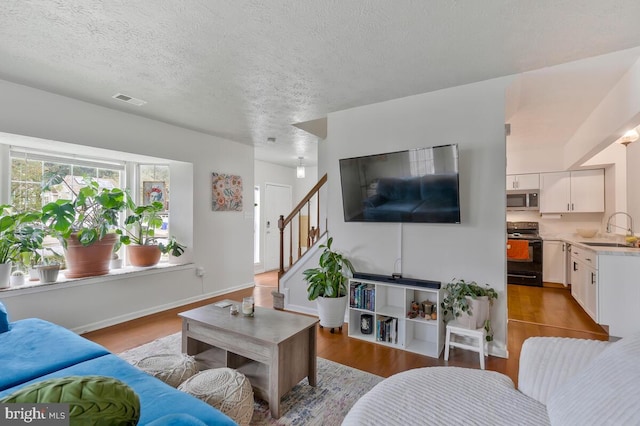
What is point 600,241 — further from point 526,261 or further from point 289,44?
point 289,44

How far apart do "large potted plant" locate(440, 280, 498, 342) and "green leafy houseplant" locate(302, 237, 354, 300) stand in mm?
1077

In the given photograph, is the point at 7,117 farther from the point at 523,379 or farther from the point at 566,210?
the point at 566,210

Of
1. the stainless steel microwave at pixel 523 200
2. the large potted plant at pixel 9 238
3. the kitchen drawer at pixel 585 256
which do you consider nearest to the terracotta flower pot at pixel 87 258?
the large potted plant at pixel 9 238

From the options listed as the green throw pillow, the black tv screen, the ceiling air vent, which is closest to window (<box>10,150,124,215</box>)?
the ceiling air vent

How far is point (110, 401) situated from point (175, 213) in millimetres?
4141

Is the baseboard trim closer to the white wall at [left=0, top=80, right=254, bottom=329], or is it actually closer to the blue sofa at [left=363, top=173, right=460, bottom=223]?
the white wall at [left=0, top=80, right=254, bottom=329]

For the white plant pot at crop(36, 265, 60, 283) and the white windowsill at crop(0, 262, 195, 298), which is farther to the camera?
the white plant pot at crop(36, 265, 60, 283)

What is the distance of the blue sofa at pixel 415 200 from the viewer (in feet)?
8.73

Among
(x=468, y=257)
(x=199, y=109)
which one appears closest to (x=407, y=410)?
(x=468, y=257)

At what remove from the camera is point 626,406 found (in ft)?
→ 2.52

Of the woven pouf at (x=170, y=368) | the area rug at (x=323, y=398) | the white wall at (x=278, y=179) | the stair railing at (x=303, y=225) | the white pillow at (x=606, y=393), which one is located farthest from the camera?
the white wall at (x=278, y=179)

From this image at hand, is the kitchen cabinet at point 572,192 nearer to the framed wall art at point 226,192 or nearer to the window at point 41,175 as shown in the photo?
the framed wall art at point 226,192

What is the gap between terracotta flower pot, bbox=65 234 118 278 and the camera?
325 centimetres

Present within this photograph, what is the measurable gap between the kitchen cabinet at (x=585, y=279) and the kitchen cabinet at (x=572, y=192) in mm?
1237
